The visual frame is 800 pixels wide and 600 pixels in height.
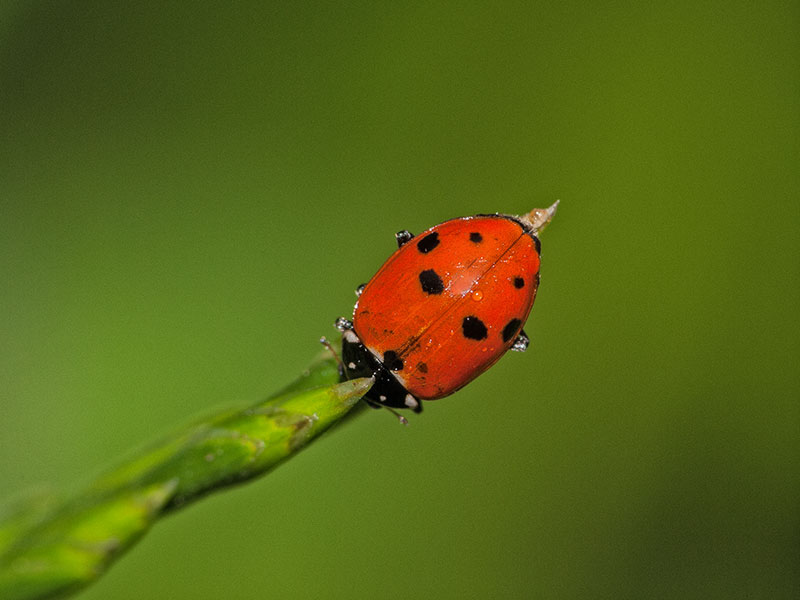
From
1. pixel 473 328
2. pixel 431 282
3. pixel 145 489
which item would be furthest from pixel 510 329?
pixel 145 489

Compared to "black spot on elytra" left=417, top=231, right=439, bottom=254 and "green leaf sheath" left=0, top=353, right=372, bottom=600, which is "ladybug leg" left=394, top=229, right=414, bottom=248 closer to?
"black spot on elytra" left=417, top=231, right=439, bottom=254

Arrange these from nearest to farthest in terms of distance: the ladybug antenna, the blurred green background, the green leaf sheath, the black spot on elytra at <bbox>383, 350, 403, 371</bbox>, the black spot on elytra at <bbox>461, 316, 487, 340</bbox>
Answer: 1. the green leaf sheath
2. the ladybug antenna
3. the black spot on elytra at <bbox>461, 316, 487, 340</bbox>
4. the black spot on elytra at <bbox>383, 350, 403, 371</bbox>
5. the blurred green background

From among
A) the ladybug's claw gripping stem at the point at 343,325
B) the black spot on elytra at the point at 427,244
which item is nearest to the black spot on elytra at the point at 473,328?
the black spot on elytra at the point at 427,244

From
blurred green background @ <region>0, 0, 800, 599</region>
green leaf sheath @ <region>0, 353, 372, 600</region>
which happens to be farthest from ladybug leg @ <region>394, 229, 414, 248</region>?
green leaf sheath @ <region>0, 353, 372, 600</region>

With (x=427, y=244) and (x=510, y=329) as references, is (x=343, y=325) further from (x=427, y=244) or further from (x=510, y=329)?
(x=510, y=329)

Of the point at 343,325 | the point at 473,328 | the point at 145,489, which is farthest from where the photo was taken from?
the point at 343,325

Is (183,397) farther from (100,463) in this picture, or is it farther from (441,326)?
(441,326)

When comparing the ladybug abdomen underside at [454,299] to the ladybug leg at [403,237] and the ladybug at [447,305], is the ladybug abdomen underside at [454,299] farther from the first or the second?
the ladybug leg at [403,237]

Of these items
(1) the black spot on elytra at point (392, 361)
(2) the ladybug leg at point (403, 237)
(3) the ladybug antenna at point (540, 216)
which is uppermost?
(2) the ladybug leg at point (403, 237)

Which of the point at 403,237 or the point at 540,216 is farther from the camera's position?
the point at 403,237
